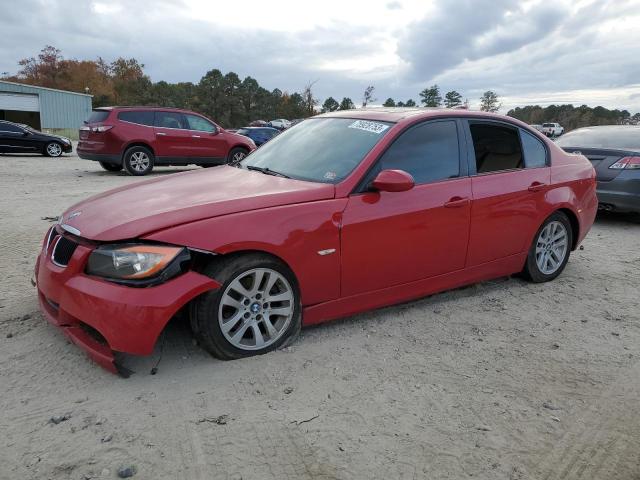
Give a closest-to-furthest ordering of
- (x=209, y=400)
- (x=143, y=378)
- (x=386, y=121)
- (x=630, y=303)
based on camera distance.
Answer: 1. (x=209, y=400)
2. (x=143, y=378)
3. (x=386, y=121)
4. (x=630, y=303)

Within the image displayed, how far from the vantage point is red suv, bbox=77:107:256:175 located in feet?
40.9

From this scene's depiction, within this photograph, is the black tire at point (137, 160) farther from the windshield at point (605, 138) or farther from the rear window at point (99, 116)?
the windshield at point (605, 138)

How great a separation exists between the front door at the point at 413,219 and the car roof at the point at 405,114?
91 mm

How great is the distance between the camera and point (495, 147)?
4.46 meters

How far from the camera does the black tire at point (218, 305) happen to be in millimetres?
3002

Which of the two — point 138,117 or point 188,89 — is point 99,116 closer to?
point 138,117

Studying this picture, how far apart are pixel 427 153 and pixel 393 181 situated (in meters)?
0.68

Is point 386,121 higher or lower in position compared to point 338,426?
higher

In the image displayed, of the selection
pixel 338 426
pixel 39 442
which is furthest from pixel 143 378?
pixel 338 426

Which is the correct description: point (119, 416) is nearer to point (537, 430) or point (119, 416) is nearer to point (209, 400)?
point (209, 400)

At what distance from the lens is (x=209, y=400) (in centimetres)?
279

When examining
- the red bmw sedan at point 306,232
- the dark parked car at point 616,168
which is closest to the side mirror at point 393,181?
the red bmw sedan at point 306,232

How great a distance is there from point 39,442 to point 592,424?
2.72 meters

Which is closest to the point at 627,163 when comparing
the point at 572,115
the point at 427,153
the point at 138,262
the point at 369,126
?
the point at 427,153
